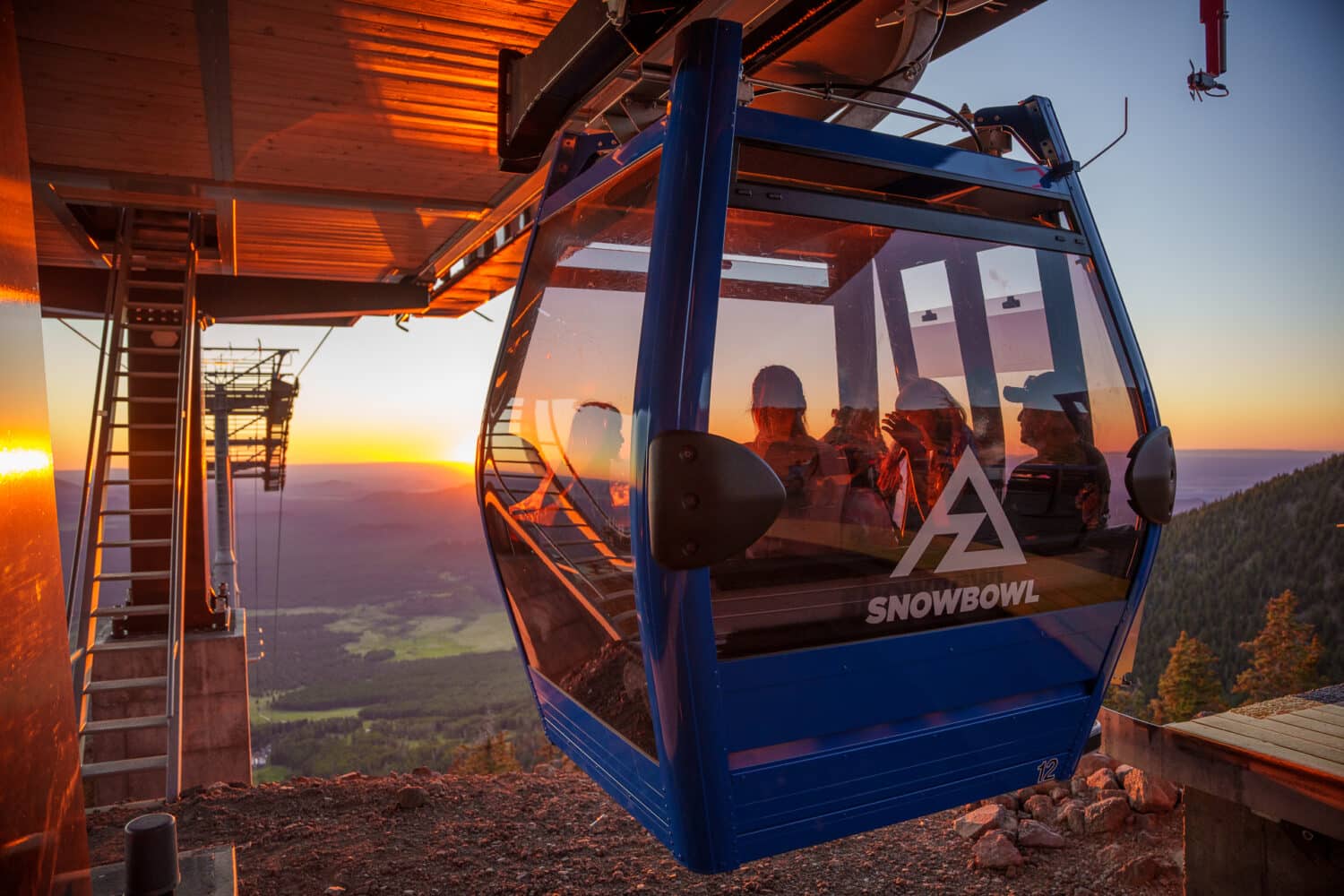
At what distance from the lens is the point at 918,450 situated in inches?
95.7

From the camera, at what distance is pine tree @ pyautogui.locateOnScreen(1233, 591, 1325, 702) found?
46.5 ft

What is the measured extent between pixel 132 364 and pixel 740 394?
28.4ft

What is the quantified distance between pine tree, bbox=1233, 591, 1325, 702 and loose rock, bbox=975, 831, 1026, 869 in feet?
39.8

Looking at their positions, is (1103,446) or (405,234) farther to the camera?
(405,234)

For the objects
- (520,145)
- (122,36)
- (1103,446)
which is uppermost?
(122,36)

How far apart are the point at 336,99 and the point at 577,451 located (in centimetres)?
360

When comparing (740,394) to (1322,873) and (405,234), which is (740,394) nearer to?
(1322,873)

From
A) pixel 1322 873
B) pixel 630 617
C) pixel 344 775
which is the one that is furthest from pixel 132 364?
pixel 1322 873

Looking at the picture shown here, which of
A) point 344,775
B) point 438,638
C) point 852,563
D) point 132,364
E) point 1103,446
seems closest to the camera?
point 852,563

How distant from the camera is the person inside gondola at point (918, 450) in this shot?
239cm

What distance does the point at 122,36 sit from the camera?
13.9ft

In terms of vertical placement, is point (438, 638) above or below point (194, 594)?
below

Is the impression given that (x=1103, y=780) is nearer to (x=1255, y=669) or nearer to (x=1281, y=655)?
(x=1281, y=655)

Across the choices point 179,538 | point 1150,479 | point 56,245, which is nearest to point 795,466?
point 1150,479
